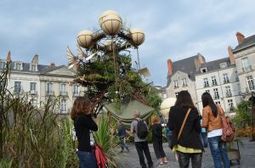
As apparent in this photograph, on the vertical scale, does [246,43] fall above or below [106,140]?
above

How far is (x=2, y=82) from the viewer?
143 inches

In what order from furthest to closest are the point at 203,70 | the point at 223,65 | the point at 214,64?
the point at 203,70
the point at 214,64
the point at 223,65

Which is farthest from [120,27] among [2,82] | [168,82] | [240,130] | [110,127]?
[168,82]

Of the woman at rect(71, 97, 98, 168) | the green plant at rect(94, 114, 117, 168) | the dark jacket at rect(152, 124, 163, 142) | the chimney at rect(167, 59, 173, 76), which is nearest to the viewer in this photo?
the woman at rect(71, 97, 98, 168)

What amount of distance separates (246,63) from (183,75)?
1364 cm

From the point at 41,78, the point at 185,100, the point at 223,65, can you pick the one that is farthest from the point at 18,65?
the point at 185,100

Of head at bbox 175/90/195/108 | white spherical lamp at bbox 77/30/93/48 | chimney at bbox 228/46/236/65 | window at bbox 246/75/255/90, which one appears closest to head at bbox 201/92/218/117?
head at bbox 175/90/195/108

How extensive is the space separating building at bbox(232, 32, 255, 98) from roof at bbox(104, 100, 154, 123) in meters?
36.2

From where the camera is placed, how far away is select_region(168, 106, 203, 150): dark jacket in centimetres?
430

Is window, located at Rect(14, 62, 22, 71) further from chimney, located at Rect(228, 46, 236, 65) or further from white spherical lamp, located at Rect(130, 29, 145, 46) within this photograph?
white spherical lamp, located at Rect(130, 29, 145, 46)

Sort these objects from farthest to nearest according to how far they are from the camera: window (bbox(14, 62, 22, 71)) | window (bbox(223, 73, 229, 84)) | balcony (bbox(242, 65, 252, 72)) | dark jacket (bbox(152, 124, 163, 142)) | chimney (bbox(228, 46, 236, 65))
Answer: window (bbox(223, 73, 229, 84)) < chimney (bbox(228, 46, 236, 65)) < window (bbox(14, 62, 22, 71)) < balcony (bbox(242, 65, 252, 72)) < dark jacket (bbox(152, 124, 163, 142))

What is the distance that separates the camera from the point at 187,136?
4316 millimetres

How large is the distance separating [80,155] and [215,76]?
51.6m

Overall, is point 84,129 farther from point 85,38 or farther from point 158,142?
point 85,38
